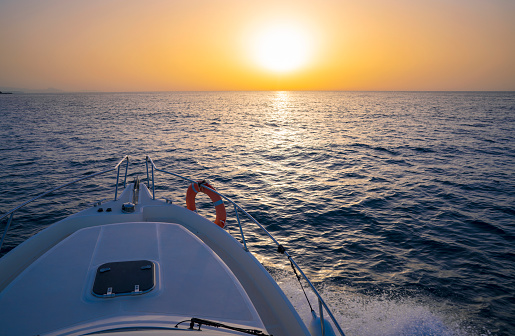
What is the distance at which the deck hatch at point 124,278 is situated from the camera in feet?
11.5

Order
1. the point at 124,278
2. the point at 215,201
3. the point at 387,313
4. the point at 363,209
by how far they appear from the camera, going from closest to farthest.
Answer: the point at 124,278 → the point at 387,313 → the point at 215,201 → the point at 363,209

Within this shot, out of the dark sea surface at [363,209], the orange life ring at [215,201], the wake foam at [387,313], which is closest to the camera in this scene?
the wake foam at [387,313]

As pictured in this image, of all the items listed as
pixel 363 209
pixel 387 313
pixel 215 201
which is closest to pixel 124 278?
pixel 215 201

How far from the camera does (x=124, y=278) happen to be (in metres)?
3.73

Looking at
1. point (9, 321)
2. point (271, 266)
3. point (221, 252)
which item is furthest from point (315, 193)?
point (9, 321)

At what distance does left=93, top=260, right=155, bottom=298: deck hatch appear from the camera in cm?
352

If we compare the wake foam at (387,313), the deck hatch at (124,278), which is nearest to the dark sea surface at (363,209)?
the wake foam at (387,313)

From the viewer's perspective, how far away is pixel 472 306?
675 centimetres

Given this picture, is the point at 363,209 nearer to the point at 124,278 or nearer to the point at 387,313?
the point at 387,313

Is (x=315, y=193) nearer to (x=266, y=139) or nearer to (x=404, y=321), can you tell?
(x=404, y=321)

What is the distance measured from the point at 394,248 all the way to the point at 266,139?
23.5 metres

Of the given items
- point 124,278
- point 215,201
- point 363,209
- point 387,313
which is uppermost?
point 124,278

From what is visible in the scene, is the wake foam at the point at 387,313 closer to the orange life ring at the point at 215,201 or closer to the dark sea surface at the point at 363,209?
the dark sea surface at the point at 363,209

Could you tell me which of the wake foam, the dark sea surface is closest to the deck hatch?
the wake foam
